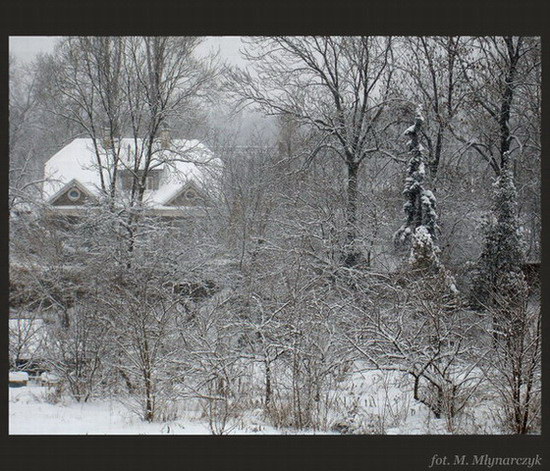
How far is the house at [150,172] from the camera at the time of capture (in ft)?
37.7

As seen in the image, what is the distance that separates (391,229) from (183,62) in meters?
5.53

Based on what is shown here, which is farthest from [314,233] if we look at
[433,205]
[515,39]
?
[515,39]

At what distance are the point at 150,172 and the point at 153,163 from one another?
0.78 feet

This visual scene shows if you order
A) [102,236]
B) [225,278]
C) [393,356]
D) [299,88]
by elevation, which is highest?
[299,88]

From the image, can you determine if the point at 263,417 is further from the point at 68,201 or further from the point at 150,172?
the point at 150,172

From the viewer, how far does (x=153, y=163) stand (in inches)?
497

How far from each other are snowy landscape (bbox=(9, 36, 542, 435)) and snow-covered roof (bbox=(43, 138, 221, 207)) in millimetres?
50

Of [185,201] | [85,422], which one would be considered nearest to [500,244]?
[185,201]

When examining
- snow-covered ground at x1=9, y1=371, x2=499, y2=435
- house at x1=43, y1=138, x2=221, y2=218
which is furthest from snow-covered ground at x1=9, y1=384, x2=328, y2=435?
house at x1=43, y1=138, x2=221, y2=218

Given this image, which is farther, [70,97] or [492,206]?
[70,97]

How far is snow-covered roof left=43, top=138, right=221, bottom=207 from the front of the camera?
1139 cm

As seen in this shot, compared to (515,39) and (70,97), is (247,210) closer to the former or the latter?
(70,97)

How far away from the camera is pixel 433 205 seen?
35.9 ft

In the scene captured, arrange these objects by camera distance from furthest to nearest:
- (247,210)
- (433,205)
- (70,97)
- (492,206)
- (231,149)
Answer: (231,149)
(247,210)
(70,97)
(433,205)
(492,206)
